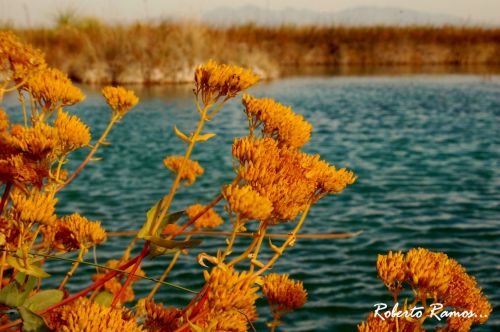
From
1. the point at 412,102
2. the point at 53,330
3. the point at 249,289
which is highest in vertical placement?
the point at 249,289

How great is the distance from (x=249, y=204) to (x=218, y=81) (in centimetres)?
40

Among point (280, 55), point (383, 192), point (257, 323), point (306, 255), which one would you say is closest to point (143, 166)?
point (383, 192)

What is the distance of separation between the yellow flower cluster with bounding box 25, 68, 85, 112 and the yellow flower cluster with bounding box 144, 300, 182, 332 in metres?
0.72

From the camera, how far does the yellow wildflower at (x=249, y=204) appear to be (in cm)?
131

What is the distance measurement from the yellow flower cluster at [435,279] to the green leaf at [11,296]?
82 cm

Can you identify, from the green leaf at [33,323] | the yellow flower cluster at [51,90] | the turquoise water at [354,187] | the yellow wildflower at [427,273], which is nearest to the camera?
the green leaf at [33,323]

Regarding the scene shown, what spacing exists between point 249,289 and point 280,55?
128 feet

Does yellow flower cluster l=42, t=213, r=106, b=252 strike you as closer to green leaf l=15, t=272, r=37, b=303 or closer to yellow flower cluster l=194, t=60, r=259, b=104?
green leaf l=15, t=272, r=37, b=303

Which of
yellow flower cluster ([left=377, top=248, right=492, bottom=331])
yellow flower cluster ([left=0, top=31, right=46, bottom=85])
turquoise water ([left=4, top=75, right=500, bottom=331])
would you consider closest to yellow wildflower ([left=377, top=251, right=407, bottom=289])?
yellow flower cluster ([left=377, top=248, right=492, bottom=331])

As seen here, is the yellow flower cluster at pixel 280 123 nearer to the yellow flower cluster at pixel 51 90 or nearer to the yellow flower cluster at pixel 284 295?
the yellow flower cluster at pixel 284 295

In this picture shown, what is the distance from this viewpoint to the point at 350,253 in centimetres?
771

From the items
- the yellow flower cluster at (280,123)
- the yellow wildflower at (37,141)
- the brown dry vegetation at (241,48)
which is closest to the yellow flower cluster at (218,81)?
the yellow flower cluster at (280,123)

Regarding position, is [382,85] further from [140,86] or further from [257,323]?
[257,323]

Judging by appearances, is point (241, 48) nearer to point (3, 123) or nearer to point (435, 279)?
point (3, 123)
